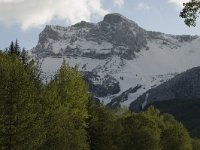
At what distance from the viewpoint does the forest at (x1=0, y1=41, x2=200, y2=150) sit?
41.4m

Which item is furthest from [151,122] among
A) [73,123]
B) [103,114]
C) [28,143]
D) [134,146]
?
[28,143]

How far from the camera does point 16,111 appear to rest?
136 ft

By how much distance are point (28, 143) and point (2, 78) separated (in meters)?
6.00

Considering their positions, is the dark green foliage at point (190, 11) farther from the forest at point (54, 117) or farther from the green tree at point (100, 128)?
the green tree at point (100, 128)

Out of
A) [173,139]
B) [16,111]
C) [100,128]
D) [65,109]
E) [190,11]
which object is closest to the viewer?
[190,11]

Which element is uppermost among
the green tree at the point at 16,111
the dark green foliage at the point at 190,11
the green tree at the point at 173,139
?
the dark green foliage at the point at 190,11

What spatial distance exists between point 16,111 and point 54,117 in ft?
37.5

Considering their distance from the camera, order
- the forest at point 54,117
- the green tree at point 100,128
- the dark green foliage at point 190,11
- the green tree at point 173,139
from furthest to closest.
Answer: the green tree at point 173,139 → the green tree at point 100,128 → the forest at point 54,117 → the dark green foliage at point 190,11

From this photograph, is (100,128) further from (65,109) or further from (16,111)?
(16,111)

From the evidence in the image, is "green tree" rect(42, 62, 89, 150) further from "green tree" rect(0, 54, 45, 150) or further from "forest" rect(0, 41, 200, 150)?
"green tree" rect(0, 54, 45, 150)

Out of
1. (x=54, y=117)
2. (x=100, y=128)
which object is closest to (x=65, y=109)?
(x=54, y=117)

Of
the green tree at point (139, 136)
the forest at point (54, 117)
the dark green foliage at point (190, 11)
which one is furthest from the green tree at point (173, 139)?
the dark green foliage at point (190, 11)

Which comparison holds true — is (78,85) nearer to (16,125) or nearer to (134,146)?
(16,125)

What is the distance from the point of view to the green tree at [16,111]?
41156 millimetres
